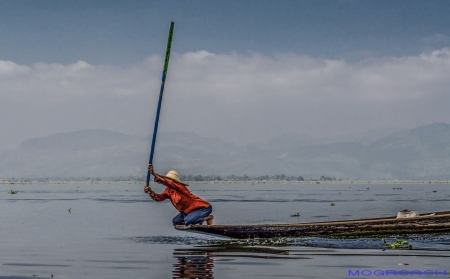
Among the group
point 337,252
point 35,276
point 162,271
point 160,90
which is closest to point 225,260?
point 162,271

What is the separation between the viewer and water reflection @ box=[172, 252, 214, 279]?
16.7 meters

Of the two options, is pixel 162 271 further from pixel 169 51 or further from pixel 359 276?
pixel 169 51

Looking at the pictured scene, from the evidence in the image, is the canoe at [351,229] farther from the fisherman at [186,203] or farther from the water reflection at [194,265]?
the water reflection at [194,265]

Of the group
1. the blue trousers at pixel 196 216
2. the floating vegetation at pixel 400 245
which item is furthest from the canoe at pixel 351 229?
the floating vegetation at pixel 400 245

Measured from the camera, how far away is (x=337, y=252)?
20531 mm

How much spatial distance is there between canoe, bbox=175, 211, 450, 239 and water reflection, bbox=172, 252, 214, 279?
8.79 ft

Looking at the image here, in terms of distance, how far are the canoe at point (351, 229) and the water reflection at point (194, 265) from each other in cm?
268

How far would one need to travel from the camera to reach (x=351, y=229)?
23.4 meters

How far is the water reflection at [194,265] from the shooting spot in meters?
16.7

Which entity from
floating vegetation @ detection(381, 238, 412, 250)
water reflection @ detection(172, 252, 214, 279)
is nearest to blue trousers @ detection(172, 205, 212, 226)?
water reflection @ detection(172, 252, 214, 279)

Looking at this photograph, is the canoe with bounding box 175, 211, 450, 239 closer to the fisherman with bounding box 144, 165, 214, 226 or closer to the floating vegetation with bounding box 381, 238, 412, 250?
the fisherman with bounding box 144, 165, 214, 226

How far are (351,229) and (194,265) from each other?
7157 millimetres

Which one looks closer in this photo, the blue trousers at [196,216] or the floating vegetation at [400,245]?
the floating vegetation at [400,245]

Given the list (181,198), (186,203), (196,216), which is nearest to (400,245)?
(196,216)
